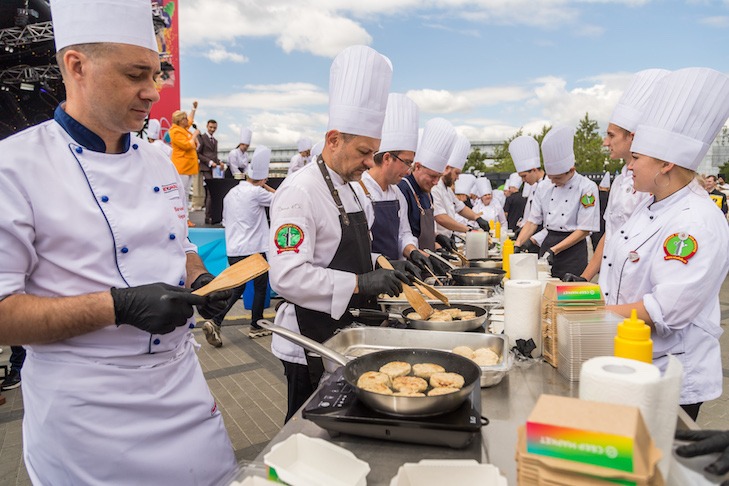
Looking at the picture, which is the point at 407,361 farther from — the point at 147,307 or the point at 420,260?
the point at 420,260

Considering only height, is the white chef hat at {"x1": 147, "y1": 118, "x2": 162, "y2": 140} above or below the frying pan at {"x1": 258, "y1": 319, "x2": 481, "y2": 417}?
above

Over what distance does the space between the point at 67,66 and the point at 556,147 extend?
4284 mm

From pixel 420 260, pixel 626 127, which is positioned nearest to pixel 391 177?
pixel 420 260

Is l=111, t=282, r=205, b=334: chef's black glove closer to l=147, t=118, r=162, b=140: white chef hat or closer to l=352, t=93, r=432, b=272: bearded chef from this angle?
l=352, t=93, r=432, b=272: bearded chef

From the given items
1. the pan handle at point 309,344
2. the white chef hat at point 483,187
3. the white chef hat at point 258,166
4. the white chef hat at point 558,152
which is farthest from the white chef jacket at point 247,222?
the white chef hat at point 483,187

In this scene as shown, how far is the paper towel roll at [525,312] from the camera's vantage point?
5.47 feet

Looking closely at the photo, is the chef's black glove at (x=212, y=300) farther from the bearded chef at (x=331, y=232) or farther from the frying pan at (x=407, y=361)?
the bearded chef at (x=331, y=232)

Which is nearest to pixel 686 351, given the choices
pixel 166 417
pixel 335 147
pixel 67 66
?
pixel 335 147

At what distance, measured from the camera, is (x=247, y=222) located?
5.63 meters

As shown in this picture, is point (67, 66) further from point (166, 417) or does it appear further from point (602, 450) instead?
point (602, 450)

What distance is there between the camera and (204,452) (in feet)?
4.91

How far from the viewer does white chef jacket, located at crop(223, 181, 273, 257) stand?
5621mm

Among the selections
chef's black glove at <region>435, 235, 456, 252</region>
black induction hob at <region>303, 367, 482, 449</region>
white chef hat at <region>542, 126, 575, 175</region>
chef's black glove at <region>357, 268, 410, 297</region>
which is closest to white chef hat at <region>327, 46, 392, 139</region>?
chef's black glove at <region>357, 268, 410, 297</region>

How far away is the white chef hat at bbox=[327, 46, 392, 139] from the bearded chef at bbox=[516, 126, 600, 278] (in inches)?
115
